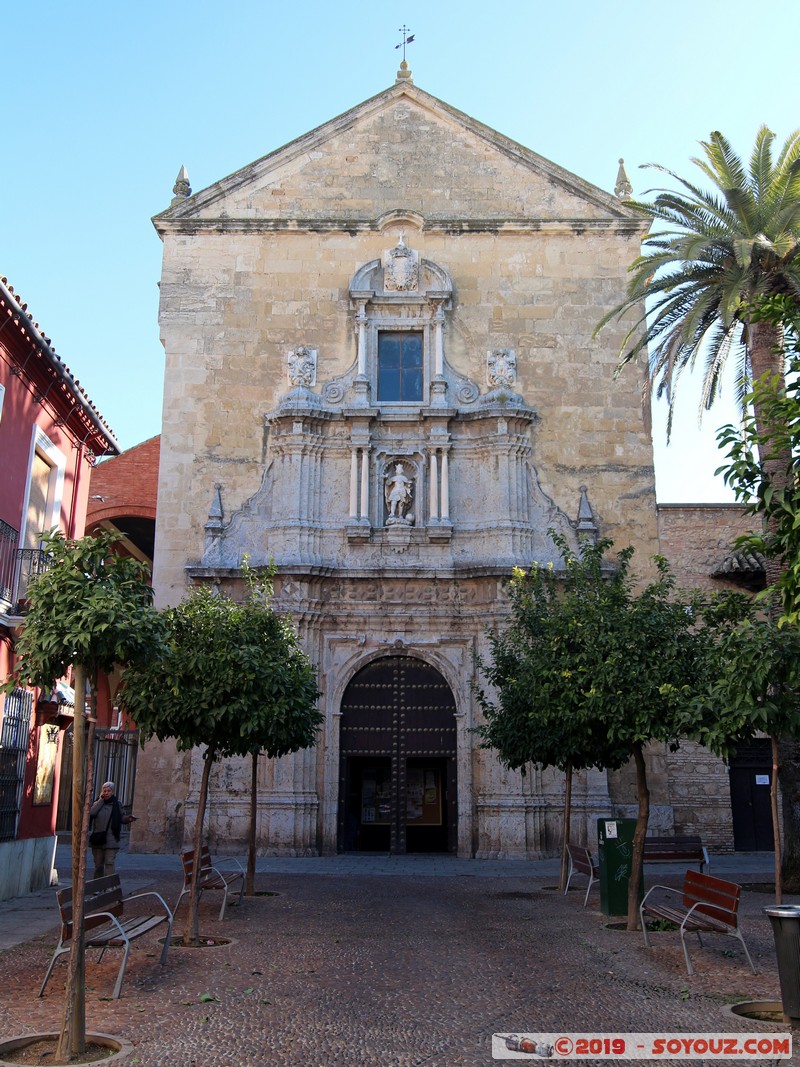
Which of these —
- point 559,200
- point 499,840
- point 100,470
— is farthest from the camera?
point 100,470

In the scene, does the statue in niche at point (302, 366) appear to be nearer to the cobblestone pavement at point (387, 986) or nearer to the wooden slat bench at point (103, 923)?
the cobblestone pavement at point (387, 986)

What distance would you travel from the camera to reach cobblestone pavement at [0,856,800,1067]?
6770 millimetres

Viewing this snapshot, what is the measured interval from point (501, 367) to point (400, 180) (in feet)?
17.0

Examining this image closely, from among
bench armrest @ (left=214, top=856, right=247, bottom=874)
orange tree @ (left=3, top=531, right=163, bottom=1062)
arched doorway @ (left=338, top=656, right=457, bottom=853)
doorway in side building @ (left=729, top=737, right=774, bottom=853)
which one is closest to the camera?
orange tree @ (left=3, top=531, right=163, bottom=1062)

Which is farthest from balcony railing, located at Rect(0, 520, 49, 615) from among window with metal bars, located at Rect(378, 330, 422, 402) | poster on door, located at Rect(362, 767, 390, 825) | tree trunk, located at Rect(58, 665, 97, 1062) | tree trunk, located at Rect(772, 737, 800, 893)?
tree trunk, located at Rect(772, 737, 800, 893)

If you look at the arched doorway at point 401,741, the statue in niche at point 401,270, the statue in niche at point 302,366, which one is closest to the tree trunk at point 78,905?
the arched doorway at point 401,741

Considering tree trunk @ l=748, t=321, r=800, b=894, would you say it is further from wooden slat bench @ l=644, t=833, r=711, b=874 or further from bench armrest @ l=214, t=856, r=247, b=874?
bench armrest @ l=214, t=856, r=247, b=874

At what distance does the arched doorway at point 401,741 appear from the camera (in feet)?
68.8

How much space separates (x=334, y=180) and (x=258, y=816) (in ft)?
46.7

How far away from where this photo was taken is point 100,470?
2592cm

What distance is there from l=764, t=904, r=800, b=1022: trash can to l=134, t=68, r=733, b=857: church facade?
12.6 meters

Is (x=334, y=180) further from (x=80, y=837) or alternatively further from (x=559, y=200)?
(x=80, y=837)

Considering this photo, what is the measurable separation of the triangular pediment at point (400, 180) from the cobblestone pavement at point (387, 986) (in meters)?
16.1

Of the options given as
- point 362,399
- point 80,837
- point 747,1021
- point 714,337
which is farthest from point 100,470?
point 747,1021
